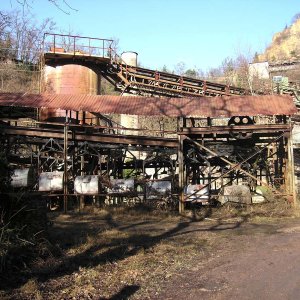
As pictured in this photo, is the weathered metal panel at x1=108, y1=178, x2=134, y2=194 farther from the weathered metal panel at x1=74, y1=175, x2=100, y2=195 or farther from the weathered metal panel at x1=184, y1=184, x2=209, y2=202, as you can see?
the weathered metal panel at x1=184, y1=184, x2=209, y2=202

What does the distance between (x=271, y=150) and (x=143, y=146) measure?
794 cm

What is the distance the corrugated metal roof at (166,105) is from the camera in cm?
1695

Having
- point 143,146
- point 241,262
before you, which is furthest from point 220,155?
point 241,262

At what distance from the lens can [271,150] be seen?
2158cm

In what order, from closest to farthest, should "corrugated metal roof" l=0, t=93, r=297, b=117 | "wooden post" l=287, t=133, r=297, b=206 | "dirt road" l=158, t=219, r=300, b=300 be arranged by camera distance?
"dirt road" l=158, t=219, r=300, b=300 → "wooden post" l=287, t=133, r=297, b=206 → "corrugated metal roof" l=0, t=93, r=297, b=117

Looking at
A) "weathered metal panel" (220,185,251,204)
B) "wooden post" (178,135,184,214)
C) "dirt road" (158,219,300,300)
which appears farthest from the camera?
"weathered metal panel" (220,185,251,204)

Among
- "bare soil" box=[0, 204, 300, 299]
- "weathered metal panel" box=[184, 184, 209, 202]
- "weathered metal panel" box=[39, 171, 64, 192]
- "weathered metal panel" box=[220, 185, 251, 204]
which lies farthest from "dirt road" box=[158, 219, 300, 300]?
"weathered metal panel" box=[39, 171, 64, 192]

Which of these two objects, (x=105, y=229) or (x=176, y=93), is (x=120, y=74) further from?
(x=105, y=229)

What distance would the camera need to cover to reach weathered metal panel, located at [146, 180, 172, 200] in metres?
16.5

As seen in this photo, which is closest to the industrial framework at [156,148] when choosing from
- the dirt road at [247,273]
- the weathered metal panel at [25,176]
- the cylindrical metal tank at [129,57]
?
the weathered metal panel at [25,176]

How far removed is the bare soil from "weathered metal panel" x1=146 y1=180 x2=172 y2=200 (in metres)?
3.68

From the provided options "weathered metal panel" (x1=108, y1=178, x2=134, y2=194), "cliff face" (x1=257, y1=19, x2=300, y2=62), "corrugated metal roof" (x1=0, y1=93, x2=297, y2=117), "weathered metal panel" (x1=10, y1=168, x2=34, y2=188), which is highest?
"cliff face" (x1=257, y1=19, x2=300, y2=62)

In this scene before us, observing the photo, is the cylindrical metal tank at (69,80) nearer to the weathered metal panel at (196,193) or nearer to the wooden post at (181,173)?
the wooden post at (181,173)

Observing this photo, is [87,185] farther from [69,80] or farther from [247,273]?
[247,273]
